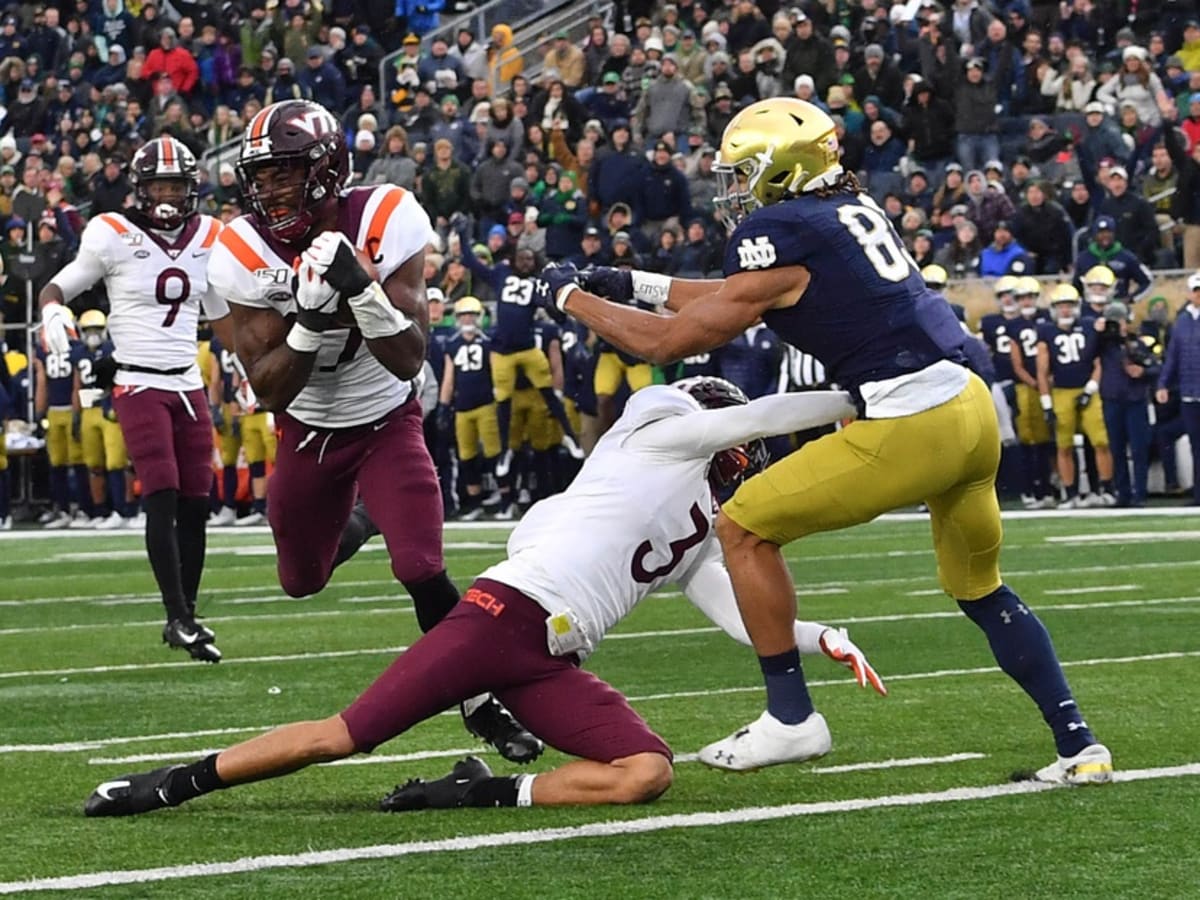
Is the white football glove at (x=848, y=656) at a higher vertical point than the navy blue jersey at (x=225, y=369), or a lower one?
higher

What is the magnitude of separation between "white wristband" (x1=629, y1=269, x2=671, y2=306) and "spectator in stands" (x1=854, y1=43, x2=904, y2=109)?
1331 centimetres

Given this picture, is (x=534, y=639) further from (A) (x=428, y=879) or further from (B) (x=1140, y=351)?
(B) (x=1140, y=351)

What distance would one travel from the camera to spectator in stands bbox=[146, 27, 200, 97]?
23469 millimetres

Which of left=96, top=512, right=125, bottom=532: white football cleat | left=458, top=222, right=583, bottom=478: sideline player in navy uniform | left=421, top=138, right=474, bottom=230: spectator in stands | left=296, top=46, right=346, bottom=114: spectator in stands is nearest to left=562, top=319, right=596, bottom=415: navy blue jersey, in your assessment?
left=458, top=222, right=583, bottom=478: sideline player in navy uniform

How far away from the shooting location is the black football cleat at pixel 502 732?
5.28 m

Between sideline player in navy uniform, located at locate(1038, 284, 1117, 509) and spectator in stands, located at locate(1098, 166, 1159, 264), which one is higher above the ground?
spectator in stands, located at locate(1098, 166, 1159, 264)

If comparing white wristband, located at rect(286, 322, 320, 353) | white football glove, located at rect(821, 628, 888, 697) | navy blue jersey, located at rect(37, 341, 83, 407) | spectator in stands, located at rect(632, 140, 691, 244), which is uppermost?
white wristband, located at rect(286, 322, 320, 353)

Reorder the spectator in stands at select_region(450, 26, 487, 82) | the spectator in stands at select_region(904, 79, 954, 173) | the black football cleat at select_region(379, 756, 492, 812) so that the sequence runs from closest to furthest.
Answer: the black football cleat at select_region(379, 756, 492, 812) < the spectator in stands at select_region(904, 79, 954, 173) < the spectator in stands at select_region(450, 26, 487, 82)

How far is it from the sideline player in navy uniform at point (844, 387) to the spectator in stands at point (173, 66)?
1930 centimetres

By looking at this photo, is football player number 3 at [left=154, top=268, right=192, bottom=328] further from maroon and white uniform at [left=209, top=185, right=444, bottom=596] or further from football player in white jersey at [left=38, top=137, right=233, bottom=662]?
maroon and white uniform at [left=209, top=185, right=444, bottom=596]

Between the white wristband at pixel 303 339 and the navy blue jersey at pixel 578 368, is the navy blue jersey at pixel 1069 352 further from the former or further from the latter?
the white wristband at pixel 303 339

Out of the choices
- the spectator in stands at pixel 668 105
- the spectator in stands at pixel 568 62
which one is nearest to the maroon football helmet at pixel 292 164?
the spectator in stands at pixel 668 105

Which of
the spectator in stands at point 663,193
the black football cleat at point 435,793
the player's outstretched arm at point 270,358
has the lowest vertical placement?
the spectator in stands at point 663,193

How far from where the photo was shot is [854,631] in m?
8.25
